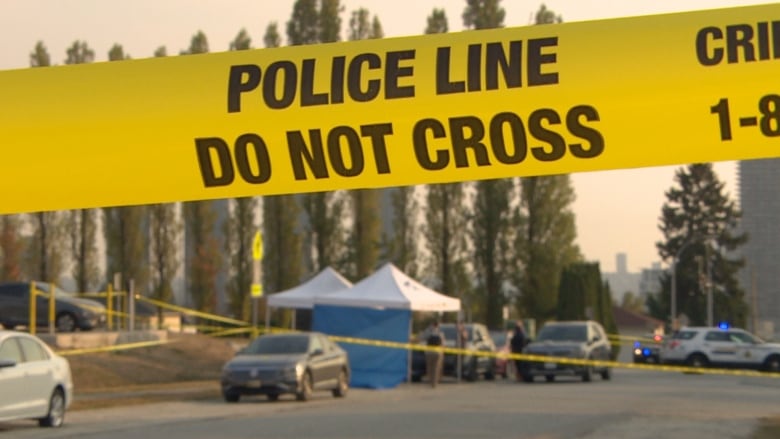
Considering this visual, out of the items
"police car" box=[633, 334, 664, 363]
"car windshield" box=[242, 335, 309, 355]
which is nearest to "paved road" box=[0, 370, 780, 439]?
"car windshield" box=[242, 335, 309, 355]

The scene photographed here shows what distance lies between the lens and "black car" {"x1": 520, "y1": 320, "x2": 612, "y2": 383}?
1543 inches

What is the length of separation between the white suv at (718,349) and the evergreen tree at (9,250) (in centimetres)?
3572

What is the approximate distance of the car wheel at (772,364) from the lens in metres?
38.6

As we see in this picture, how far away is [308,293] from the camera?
128 ft

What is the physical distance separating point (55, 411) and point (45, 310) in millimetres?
22459

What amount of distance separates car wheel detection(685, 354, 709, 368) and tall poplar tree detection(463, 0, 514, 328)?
98.2ft

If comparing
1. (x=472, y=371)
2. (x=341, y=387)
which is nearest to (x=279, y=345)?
(x=341, y=387)

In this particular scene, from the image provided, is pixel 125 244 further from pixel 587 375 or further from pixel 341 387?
pixel 341 387

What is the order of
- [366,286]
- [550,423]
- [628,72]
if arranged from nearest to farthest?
[628,72], [550,423], [366,286]

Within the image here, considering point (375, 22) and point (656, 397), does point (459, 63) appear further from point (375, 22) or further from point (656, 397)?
point (375, 22)

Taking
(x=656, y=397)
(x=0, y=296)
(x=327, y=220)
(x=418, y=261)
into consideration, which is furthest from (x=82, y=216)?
(x=656, y=397)

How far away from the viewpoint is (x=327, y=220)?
74250mm

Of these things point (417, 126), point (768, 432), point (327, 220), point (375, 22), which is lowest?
point (768, 432)

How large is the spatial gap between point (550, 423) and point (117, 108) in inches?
547
